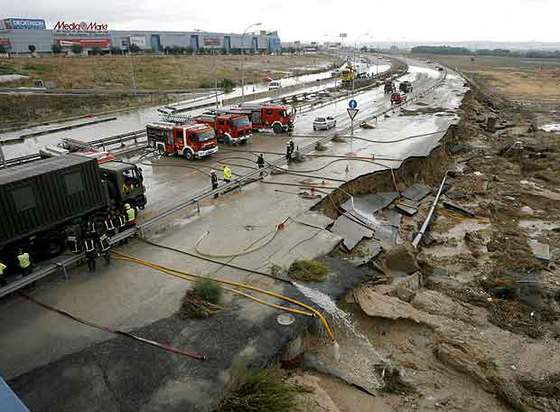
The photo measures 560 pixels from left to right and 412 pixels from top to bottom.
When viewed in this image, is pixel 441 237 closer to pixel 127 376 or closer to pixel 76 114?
pixel 127 376

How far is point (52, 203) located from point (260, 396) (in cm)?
1090

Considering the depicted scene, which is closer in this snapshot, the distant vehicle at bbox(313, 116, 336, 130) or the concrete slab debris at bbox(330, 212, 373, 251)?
the concrete slab debris at bbox(330, 212, 373, 251)

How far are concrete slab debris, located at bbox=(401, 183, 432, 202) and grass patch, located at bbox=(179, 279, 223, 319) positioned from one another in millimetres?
15523

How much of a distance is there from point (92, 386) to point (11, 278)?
6805mm

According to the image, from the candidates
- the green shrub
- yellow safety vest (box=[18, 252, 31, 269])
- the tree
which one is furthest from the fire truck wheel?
the tree

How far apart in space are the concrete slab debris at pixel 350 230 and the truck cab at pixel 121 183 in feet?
30.1

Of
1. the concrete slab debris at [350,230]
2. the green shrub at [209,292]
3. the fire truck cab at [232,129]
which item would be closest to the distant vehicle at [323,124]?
the fire truck cab at [232,129]

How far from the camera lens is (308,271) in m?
14.2

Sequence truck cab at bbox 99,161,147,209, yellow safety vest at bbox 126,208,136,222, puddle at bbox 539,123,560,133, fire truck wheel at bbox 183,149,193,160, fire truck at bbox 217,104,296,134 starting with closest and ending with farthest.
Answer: yellow safety vest at bbox 126,208,136,222 → truck cab at bbox 99,161,147,209 → fire truck wheel at bbox 183,149,193,160 → fire truck at bbox 217,104,296,134 → puddle at bbox 539,123,560,133

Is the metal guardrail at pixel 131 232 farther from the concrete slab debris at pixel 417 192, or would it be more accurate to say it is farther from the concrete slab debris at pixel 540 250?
the concrete slab debris at pixel 540 250

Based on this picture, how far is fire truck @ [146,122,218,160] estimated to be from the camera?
28.0 meters

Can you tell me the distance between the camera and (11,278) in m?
14.0

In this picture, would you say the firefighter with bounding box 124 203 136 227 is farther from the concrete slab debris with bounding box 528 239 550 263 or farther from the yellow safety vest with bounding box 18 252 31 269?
the concrete slab debris with bounding box 528 239 550 263

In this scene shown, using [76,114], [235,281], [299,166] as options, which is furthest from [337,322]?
[76,114]
